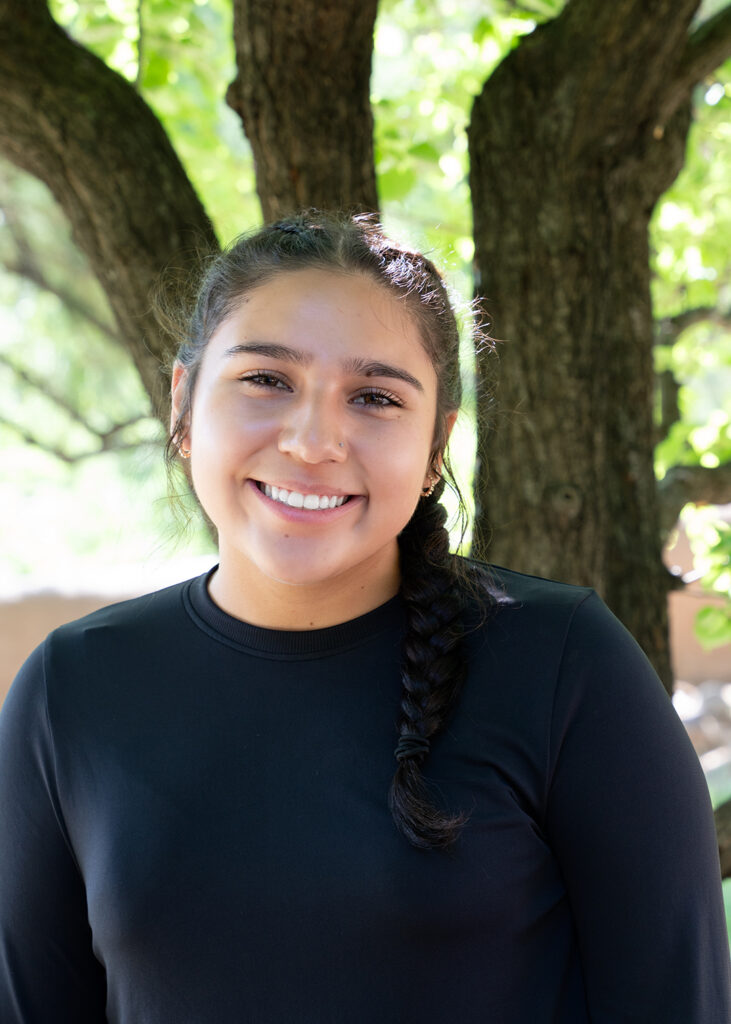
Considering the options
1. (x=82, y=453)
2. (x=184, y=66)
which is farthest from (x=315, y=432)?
(x=82, y=453)

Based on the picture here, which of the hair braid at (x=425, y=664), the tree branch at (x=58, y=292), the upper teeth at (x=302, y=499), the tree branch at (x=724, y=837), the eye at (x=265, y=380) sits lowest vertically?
the tree branch at (x=724, y=837)

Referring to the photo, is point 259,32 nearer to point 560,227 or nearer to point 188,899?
point 560,227

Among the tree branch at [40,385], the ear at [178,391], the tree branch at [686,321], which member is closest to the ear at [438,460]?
the ear at [178,391]

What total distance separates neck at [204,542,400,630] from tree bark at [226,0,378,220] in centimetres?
96

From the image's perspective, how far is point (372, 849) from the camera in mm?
1390

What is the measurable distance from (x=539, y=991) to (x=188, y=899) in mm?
472

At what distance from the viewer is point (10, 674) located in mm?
6023

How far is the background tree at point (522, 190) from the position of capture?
2.30 meters

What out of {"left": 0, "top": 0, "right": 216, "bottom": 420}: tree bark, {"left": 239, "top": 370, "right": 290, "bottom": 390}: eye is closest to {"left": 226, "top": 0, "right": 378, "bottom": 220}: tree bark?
{"left": 0, "top": 0, "right": 216, "bottom": 420}: tree bark

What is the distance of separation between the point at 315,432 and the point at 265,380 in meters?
0.13

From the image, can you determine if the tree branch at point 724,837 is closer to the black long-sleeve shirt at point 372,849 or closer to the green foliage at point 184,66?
the black long-sleeve shirt at point 372,849

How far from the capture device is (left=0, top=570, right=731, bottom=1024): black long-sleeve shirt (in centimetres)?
138

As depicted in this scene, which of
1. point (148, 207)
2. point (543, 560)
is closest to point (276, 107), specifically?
point (148, 207)

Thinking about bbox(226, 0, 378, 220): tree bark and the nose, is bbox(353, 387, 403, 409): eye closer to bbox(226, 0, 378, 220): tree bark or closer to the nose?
the nose
